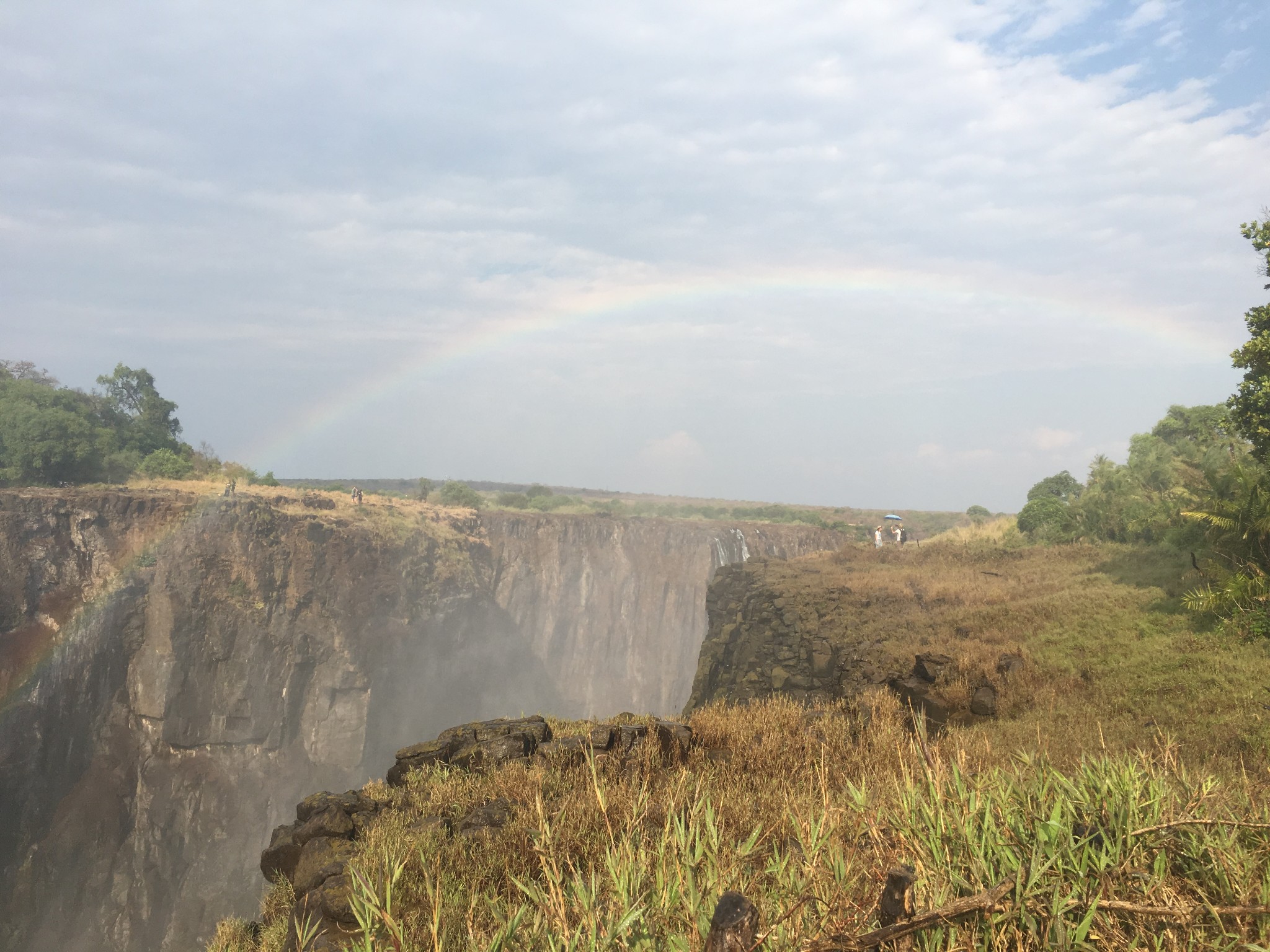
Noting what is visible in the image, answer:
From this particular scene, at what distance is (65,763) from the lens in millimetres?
28828

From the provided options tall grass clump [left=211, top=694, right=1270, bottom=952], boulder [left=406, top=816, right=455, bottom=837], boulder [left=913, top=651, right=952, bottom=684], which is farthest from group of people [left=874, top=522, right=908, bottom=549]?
tall grass clump [left=211, top=694, right=1270, bottom=952]

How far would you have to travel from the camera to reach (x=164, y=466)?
44.9 metres

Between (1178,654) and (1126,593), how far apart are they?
14.1 feet

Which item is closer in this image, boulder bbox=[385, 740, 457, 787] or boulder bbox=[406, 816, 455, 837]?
boulder bbox=[406, 816, 455, 837]

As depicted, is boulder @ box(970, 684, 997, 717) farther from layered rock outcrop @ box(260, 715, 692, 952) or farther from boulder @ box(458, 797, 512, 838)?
boulder @ box(458, 797, 512, 838)

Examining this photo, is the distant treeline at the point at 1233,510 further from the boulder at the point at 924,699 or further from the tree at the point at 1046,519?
the boulder at the point at 924,699

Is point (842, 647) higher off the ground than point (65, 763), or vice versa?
point (842, 647)

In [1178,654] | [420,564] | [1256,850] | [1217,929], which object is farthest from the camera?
[420,564]

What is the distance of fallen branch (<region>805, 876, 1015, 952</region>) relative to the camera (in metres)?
1.69

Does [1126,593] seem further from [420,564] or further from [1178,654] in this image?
[420,564]

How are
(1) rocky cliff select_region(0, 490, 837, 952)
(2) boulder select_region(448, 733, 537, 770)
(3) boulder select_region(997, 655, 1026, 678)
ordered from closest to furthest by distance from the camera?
(2) boulder select_region(448, 733, 537, 770)
(3) boulder select_region(997, 655, 1026, 678)
(1) rocky cliff select_region(0, 490, 837, 952)

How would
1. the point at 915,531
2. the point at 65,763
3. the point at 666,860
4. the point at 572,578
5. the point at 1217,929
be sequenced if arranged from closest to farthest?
the point at 1217,929
the point at 666,860
the point at 65,763
the point at 572,578
the point at 915,531

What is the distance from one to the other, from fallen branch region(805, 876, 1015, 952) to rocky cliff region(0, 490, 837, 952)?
33.5 meters

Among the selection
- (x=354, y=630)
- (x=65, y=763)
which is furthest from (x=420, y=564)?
(x=65, y=763)
